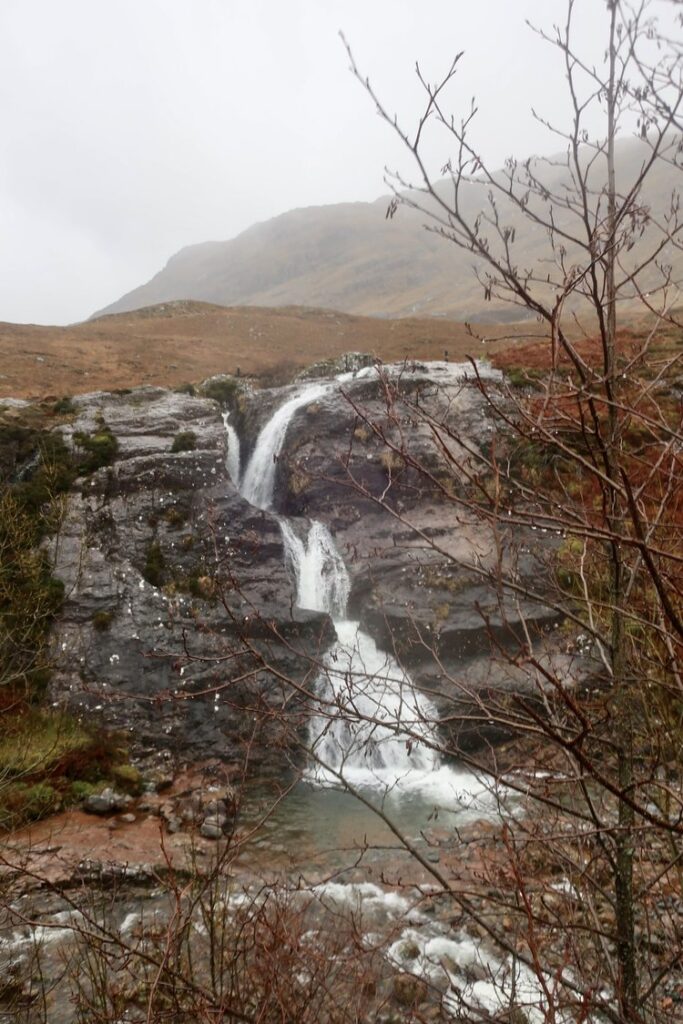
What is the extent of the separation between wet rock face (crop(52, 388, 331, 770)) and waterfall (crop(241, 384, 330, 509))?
56.6 inches

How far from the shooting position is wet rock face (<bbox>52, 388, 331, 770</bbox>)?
1129 cm

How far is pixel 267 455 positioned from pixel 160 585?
5.46 meters

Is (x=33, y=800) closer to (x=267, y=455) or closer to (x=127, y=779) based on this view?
(x=127, y=779)

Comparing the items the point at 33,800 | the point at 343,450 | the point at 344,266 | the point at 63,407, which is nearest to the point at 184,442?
the point at 63,407

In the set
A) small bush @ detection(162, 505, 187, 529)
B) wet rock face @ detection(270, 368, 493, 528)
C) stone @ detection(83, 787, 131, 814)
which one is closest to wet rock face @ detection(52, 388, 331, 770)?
small bush @ detection(162, 505, 187, 529)

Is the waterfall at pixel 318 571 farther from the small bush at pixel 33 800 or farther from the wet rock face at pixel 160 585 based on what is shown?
the small bush at pixel 33 800

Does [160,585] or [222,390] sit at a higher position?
[222,390]

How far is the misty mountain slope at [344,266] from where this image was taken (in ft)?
262

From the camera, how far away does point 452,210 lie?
1711mm

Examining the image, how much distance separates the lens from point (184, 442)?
15906 millimetres

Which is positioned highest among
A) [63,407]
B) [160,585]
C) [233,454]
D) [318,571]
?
[63,407]

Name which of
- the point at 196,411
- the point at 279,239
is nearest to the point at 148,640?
the point at 196,411

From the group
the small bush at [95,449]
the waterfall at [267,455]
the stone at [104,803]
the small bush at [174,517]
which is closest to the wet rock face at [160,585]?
the small bush at [174,517]

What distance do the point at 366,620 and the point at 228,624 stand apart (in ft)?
9.60
